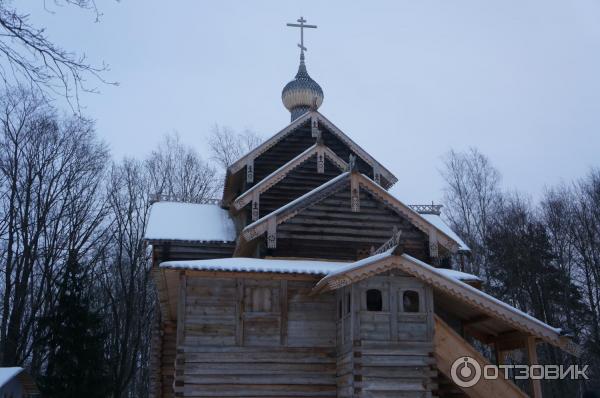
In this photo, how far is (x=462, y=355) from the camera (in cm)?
1472

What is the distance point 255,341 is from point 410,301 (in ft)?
14.3

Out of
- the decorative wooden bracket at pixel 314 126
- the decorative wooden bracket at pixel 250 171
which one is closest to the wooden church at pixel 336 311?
the decorative wooden bracket at pixel 250 171

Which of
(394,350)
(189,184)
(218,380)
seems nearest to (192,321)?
(218,380)

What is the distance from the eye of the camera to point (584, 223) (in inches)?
1345

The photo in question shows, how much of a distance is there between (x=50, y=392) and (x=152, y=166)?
1871 centimetres

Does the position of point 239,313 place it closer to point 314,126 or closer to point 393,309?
point 393,309

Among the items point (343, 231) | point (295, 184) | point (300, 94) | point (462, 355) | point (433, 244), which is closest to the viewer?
point (462, 355)

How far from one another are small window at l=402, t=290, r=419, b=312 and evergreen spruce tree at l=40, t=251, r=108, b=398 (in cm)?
1431

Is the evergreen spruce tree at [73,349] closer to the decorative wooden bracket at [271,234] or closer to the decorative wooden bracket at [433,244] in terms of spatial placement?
the decorative wooden bracket at [271,234]

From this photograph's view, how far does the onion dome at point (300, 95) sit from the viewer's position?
2839 cm

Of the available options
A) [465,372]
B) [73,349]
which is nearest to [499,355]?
[465,372]

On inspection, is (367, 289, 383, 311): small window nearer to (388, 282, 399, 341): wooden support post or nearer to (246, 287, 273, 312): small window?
(388, 282, 399, 341): wooden support post

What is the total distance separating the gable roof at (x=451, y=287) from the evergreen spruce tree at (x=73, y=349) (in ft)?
46.2

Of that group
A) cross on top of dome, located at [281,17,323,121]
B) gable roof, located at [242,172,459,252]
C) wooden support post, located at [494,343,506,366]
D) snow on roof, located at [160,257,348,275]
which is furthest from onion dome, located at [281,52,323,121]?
wooden support post, located at [494,343,506,366]
